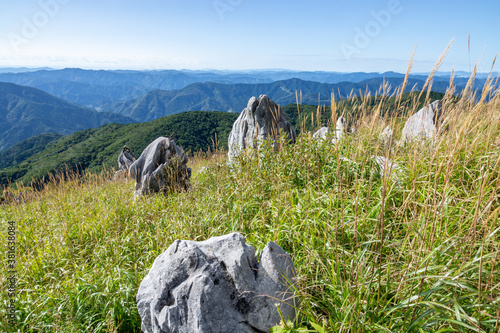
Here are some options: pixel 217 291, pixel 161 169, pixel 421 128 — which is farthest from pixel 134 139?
pixel 217 291

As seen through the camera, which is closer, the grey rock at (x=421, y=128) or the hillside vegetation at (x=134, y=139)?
the grey rock at (x=421, y=128)

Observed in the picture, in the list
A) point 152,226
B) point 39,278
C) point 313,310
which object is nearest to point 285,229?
point 313,310

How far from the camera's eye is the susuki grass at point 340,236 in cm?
172

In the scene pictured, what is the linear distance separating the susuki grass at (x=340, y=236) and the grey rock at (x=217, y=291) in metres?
0.25

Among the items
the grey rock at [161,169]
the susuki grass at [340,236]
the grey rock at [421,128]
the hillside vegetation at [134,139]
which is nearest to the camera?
the susuki grass at [340,236]

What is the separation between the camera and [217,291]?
223 centimetres

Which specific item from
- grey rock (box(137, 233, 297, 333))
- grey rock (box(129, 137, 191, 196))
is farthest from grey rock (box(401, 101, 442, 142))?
grey rock (box(129, 137, 191, 196))

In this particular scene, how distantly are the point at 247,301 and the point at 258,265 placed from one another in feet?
1.09

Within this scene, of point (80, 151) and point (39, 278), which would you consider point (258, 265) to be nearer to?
point (39, 278)

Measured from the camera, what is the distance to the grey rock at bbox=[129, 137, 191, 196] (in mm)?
7586

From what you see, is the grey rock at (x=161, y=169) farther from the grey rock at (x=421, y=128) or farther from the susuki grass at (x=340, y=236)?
the grey rock at (x=421, y=128)

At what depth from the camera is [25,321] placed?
2.81m

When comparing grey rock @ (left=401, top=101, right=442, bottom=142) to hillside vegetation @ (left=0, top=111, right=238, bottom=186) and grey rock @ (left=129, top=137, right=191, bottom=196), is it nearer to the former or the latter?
grey rock @ (left=129, top=137, right=191, bottom=196)

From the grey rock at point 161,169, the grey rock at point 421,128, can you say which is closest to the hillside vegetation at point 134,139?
the grey rock at point 161,169
